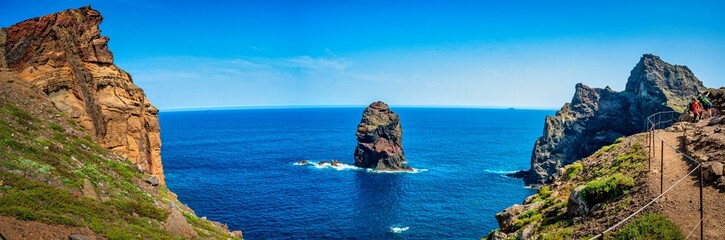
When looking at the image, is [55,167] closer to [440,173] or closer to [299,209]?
[299,209]

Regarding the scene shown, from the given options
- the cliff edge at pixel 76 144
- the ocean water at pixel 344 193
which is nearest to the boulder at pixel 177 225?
the cliff edge at pixel 76 144

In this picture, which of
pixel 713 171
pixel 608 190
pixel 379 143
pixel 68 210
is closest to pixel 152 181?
pixel 68 210

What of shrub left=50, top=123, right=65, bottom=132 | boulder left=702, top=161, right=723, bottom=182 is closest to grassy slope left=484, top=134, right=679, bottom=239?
boulder left=702, top=161, right=723, bottom=182

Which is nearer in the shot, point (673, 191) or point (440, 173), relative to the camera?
point (673, 191)

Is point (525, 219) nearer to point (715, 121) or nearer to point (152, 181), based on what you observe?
point (715, 121)

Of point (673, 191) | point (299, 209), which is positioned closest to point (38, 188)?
point (673, 191)

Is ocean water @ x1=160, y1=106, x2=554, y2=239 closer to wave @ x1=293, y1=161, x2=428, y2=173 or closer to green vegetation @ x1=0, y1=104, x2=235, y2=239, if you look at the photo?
wave @ x1=293, y1=161, x2=428, y2=173
